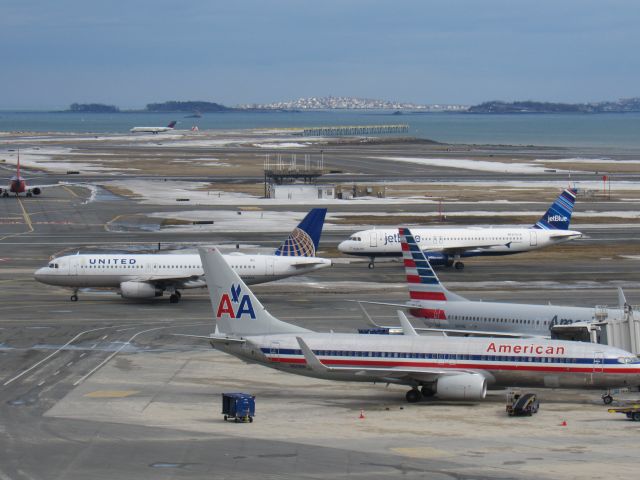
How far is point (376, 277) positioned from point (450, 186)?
3486 inches

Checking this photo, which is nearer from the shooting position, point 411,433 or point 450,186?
point 411,433

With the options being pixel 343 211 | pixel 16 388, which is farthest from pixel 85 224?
pixel 16 388

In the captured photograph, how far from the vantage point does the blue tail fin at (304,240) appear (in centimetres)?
8444

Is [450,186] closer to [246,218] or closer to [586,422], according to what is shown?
[246,218]

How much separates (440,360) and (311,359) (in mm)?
6072

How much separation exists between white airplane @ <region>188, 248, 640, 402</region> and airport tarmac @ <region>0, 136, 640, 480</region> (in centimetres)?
133

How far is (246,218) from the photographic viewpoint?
453 feet

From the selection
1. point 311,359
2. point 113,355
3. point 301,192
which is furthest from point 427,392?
point 301,192

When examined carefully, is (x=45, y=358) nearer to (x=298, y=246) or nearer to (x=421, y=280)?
(x=421, y=280)

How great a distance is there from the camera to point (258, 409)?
5181 centimetres

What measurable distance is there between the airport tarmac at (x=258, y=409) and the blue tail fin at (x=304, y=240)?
3.52m

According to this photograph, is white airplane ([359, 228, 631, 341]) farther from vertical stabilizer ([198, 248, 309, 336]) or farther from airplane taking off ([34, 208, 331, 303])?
airplane taking off ([34, 208, 331, 303])

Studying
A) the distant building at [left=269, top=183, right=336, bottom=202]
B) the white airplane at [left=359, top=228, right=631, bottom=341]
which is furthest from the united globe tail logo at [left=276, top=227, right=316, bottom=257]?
the distant building at [left=269, top=183, right=336, bottom=202]

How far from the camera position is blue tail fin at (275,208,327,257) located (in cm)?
8444
